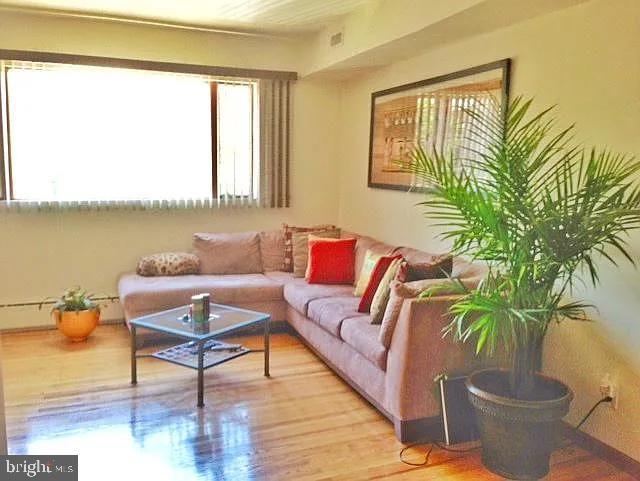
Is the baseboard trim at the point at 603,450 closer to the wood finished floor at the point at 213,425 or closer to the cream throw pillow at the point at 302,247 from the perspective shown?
the wood finished floor at the point at 213,425

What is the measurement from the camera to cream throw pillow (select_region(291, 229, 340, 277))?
15.5 ft

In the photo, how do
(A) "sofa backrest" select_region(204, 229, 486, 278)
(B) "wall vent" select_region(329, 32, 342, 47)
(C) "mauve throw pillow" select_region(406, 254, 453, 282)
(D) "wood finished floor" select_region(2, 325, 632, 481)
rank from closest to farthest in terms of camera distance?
(D) "wood finished floor" select_region(2, 325, 632, 481)
(C) "mauve throw pillow" select_region(406, 254, 453, 282)
(A) "sofa backrest" select_region(204, 229, 486, 278)
(B) "wall vent" select_region(329, 32, 342, 47)

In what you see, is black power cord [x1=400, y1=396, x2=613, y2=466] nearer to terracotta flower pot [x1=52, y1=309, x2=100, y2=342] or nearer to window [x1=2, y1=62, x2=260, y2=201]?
terracotta flower pot [x1=52, y1=309, x2=100, y2=342]

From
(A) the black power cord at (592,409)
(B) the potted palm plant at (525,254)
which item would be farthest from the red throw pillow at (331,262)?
(A) the black power cord at (592,409)

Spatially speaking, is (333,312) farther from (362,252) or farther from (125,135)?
(125,135)

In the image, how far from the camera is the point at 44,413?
304cm

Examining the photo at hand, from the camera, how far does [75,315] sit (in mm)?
4219

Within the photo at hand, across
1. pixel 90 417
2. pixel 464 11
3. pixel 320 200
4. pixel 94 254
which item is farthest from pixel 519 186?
pixel 94 254

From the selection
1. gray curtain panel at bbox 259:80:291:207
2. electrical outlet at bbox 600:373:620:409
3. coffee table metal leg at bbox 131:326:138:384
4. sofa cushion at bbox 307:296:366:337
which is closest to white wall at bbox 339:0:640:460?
electrical outlet at bbox 600:373:620:409

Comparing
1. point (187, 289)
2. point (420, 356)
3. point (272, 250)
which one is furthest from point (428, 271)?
point (272, 250)

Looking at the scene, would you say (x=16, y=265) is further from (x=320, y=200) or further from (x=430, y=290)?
(x=430, y=290)

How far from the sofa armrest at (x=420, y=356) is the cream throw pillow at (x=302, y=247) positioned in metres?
1.95

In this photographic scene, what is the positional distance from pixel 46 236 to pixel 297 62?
8.53 ft

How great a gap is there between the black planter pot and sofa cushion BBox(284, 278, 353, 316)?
62.9 inches
